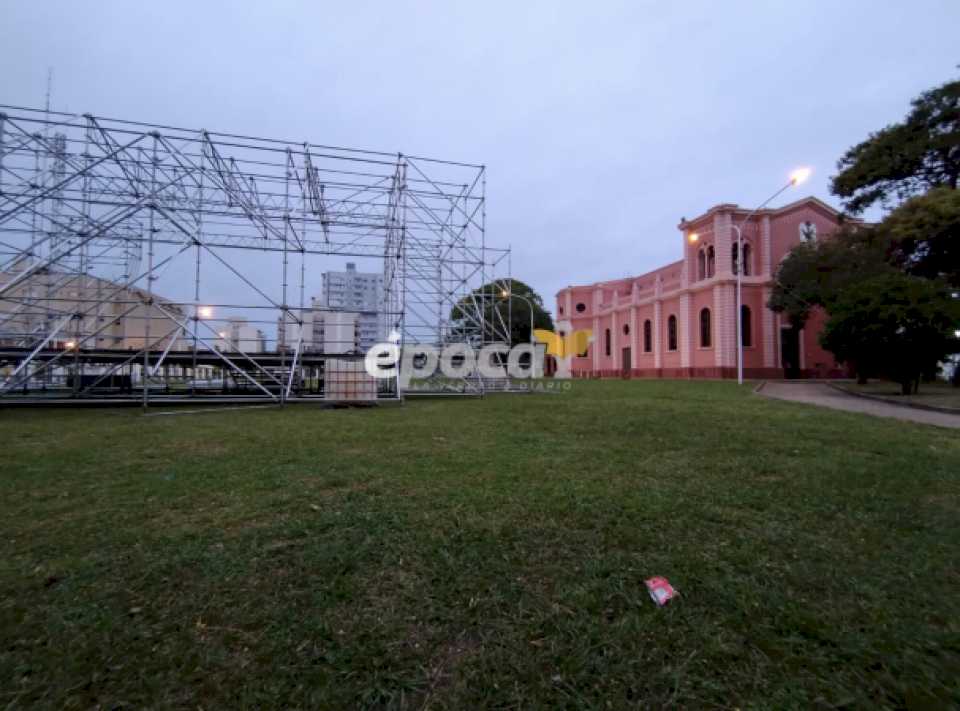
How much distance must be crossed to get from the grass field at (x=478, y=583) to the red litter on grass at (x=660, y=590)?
0.15 ft

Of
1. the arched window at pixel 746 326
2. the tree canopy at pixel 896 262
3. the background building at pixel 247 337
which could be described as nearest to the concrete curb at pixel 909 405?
the tree canopy at pixel 896 262

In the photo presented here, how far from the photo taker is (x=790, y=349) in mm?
22578

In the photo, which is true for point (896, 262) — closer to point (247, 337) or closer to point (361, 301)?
point (361, 301)

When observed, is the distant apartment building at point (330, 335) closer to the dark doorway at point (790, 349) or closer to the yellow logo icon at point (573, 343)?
the dark doorway at point (790, 349)

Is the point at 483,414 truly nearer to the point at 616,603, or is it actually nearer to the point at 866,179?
the point at 616,603

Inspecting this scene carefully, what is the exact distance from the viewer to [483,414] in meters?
8.18

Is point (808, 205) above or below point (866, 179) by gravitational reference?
above

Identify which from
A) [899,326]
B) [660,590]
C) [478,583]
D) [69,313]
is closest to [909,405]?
[899,326]

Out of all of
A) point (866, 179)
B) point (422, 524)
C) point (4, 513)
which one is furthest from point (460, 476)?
point (866, 179)

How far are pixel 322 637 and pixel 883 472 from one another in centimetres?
462

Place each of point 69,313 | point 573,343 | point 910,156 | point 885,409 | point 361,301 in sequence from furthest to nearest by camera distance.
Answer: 1. point 573,343
2. point 361,301
3. point 910,156
4. point 885,409
5. point 69,313

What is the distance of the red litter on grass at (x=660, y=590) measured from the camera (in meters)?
1.90

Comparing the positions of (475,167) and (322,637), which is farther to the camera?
(475,167)

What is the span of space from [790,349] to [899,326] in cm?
1168
